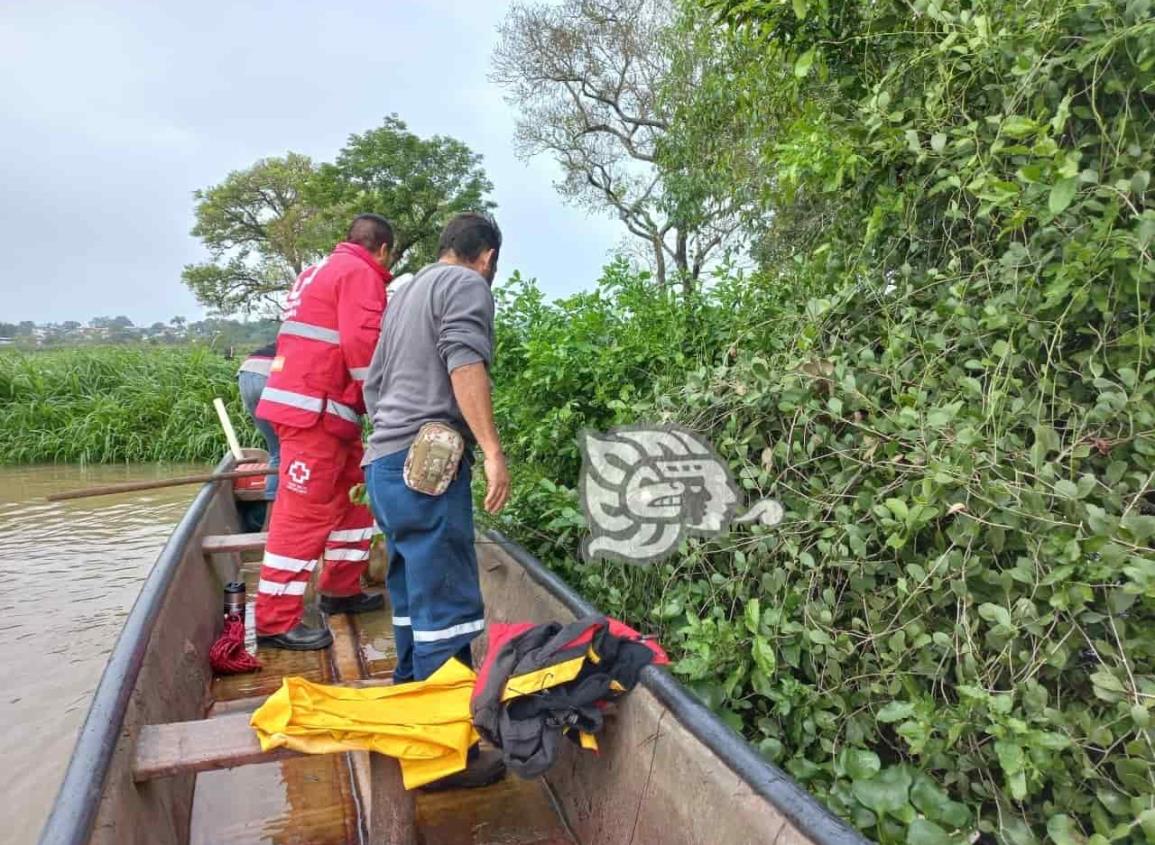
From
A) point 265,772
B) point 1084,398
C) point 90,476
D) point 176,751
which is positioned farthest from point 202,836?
point 90,476

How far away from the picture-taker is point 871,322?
247cm

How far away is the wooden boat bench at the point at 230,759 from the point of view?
6.15 ft

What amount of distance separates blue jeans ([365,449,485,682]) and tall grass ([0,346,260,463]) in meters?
9.01

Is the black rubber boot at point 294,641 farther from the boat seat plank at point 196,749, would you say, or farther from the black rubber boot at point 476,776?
the boat seat plank at point 196,749

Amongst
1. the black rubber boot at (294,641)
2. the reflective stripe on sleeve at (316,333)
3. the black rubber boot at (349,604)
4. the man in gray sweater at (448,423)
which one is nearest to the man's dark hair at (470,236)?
the man in gray sweater at (448,423)

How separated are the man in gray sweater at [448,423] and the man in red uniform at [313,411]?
764 millimetres

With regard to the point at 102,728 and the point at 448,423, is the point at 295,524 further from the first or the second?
the point at 102,728

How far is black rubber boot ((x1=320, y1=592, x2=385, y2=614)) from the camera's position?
12.8 ft

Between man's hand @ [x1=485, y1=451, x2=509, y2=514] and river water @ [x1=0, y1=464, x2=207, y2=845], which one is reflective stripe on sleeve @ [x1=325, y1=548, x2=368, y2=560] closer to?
river water @ [x1=0, y1=464, x2=207, y2=845]

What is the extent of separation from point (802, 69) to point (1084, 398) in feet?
4.22

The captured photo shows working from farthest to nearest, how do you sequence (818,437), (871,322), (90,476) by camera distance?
(90,476) → (871,322) → (818,437)

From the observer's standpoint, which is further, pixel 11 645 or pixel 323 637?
pixel 11 645

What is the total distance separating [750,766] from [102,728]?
4.42ft

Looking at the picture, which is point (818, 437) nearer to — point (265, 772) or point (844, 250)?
point (844, 250)
